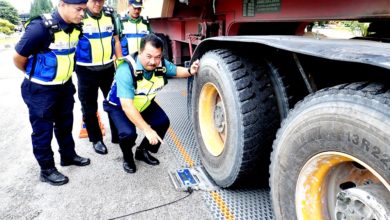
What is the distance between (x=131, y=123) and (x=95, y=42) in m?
0.89

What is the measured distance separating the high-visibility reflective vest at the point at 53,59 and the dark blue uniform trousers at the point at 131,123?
60 cm

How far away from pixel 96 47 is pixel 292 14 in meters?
2.03

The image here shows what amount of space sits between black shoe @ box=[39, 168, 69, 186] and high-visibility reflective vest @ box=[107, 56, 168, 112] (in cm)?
79

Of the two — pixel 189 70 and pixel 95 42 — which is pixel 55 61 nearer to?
pixel 95 42

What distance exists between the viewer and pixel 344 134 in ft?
4.02

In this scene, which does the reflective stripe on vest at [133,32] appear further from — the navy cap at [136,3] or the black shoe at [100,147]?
the black shoe at [100,147]

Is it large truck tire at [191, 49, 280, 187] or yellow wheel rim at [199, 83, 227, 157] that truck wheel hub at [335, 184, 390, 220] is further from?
yellow wheel rim at [199, 83, 227, 157]

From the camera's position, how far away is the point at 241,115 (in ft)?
6.91

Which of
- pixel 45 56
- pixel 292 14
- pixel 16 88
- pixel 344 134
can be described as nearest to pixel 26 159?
pixel 45 56

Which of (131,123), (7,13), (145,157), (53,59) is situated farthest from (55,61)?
(7,13)

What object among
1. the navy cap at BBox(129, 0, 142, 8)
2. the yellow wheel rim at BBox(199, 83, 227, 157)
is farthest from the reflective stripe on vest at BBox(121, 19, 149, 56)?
the yellow wheel rim at BBox(199, 83, 227, 157)

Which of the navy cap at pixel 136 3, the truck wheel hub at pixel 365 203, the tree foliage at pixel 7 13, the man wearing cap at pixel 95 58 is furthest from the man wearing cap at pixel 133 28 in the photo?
the tree foliage at pixel 7 13

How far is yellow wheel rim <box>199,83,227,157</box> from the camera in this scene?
269 centimetres

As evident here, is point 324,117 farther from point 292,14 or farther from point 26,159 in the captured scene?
point 26,159
